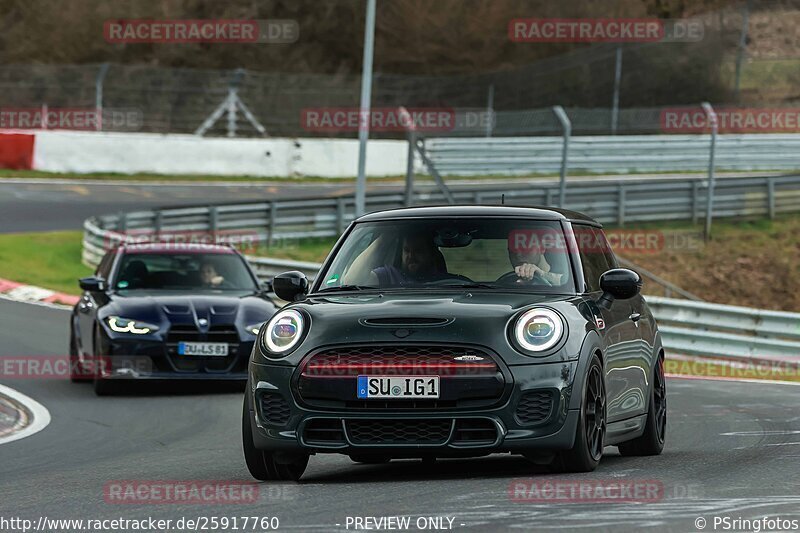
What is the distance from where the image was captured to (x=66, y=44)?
52.0 meters

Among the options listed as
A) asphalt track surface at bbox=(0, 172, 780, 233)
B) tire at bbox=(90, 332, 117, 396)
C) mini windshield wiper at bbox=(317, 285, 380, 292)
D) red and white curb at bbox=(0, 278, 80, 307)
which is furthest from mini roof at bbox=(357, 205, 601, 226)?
asphalt track surface at bbox=(0, 172, 780, 233)

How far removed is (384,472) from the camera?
8.91 metres

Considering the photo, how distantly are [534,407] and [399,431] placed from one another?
0.68 metres

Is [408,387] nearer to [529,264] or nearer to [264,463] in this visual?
[264,463]

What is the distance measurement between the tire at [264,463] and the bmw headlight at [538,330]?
1.31 meters

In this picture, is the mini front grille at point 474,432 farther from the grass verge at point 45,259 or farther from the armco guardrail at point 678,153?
the armco guardrail at point 678,153

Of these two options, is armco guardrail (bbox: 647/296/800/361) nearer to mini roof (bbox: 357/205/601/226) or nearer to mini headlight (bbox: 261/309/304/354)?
mini roof (bbox: 357/205/601/226)

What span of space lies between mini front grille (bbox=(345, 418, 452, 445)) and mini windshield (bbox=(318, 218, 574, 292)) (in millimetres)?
1067

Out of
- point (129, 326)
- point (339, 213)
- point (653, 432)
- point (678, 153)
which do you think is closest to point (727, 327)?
point (129, 326)

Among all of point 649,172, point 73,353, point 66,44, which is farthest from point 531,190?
point 66,44

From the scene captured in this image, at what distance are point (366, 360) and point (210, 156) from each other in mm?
33214

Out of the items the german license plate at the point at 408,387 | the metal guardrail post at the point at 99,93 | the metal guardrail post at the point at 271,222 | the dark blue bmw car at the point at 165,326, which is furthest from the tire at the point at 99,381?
the metal guardrail post at the point at 99,93

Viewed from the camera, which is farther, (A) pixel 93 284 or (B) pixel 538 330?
(A) pixel 93 284

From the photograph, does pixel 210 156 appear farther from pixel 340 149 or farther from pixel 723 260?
pixel 723 260
